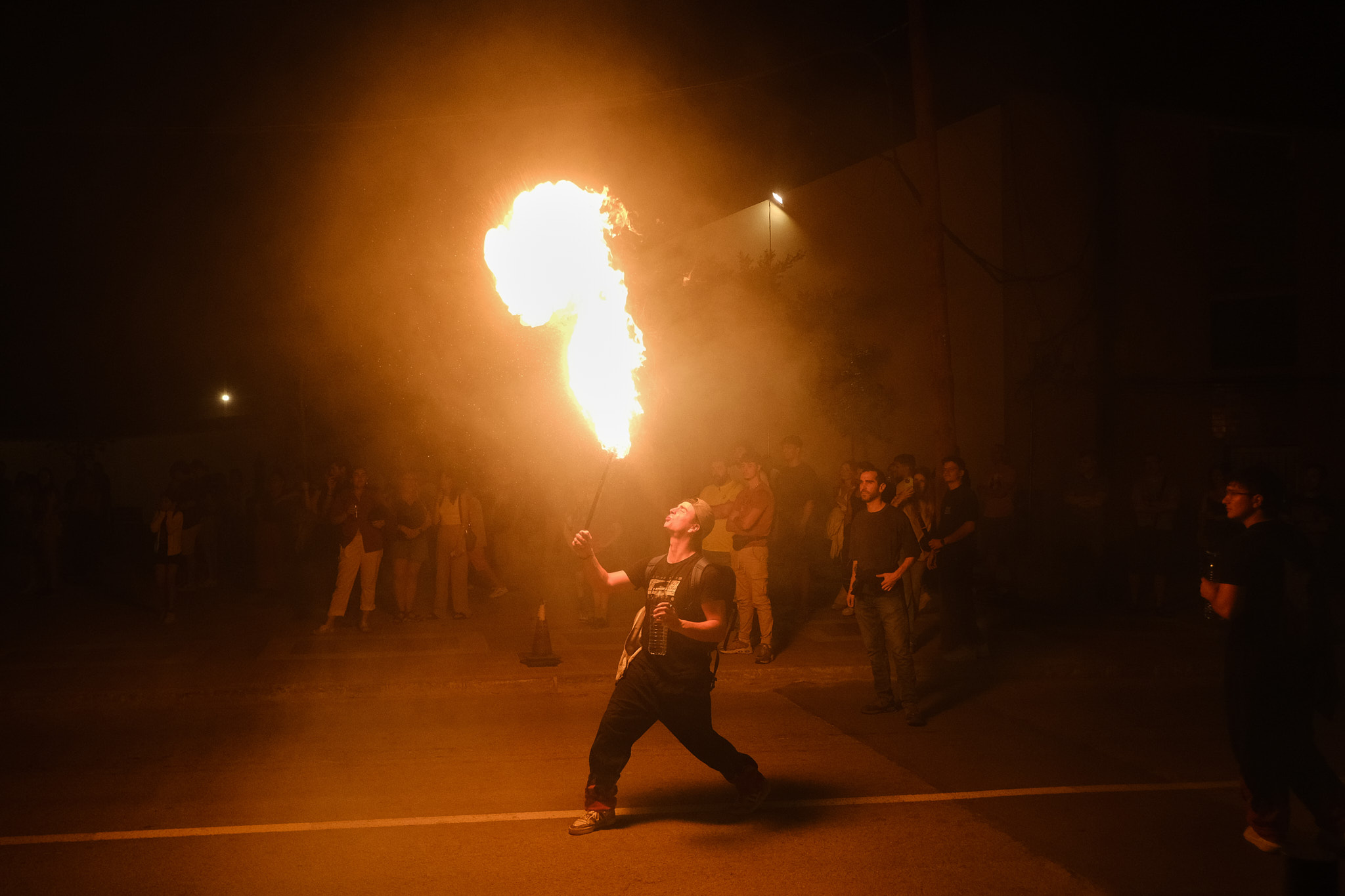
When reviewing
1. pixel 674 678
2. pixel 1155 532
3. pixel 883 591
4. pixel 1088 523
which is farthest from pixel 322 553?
pixel 1155 532

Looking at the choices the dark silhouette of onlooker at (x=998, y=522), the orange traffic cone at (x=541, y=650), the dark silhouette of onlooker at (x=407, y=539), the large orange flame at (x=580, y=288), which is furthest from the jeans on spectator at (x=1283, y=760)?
the dark silhouette of onlooker at (x=407, y=539)

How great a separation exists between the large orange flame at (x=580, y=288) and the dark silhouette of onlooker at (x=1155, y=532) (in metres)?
8.68

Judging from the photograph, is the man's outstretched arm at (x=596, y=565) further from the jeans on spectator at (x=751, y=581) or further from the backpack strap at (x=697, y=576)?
the jeans on spectator at (x=751, y=581)

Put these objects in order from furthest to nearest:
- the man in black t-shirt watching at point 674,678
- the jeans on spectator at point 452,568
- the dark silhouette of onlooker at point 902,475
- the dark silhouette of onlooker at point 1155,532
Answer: the dark silhouette of onlooker at point 1155,532, the jeans on spectator at point 452,568, the dark silhouette of onlooker at point 902,475, the man in black t-shirt watching at point 674,678

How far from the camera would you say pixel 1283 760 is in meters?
5.27

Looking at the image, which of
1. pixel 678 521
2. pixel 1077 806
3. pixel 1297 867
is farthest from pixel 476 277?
pixel 1297 867

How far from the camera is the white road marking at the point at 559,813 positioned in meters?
5.51

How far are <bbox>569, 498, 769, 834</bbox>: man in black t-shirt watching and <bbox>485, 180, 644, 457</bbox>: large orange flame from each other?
858 mm

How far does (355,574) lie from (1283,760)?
911 centimetres

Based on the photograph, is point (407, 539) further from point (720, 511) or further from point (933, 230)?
point (933, 230)

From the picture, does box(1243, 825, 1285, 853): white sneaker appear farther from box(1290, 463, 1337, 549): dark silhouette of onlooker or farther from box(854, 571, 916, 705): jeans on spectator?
box(1290, 463, 1337, 549): dark silhouette of onlooker

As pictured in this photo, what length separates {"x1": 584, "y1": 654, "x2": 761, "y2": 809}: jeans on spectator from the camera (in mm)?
5621

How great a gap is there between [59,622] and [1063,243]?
14861 mm

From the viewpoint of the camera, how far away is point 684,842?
547 cm
